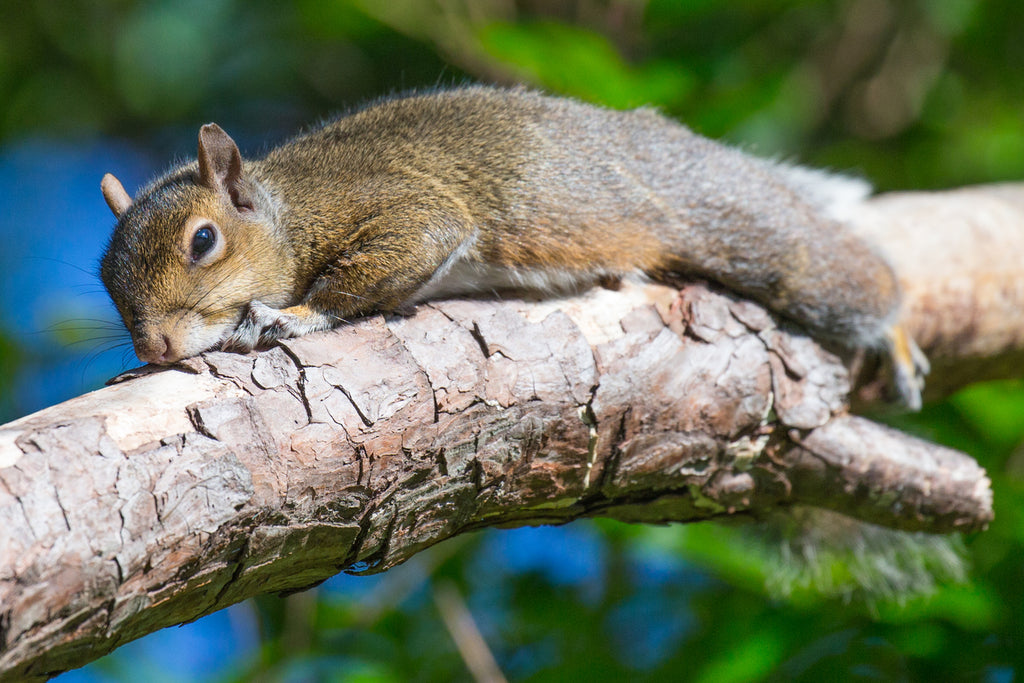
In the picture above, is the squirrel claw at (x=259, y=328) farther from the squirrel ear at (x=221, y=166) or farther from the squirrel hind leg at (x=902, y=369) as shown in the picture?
the squirrel hind leg at (x=902, y=369)

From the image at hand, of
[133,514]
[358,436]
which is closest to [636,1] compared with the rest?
→ [358,436]

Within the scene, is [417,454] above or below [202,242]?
below

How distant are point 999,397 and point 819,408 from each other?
115 centimetres

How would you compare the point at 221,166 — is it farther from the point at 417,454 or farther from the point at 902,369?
the point at 902,369

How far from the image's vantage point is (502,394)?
2.15 metres

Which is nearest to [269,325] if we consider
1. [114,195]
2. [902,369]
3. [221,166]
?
[221,166]

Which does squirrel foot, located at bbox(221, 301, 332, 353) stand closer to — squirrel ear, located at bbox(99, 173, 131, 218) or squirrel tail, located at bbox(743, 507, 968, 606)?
squirrel ear, located at bbox(99, 173, 131, 218)

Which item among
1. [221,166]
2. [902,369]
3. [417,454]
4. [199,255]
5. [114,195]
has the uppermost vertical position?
[114,195]

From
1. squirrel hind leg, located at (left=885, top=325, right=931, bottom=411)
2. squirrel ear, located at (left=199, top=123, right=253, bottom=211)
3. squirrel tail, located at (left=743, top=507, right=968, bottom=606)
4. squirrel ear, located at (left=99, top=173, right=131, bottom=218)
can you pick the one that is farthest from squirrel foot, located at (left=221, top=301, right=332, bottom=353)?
squirrel hind leg, located at (left=885, top=325, right=931, bottom=411)

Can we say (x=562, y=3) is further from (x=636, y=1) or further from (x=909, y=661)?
(x=909, y=661)

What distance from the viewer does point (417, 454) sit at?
2.02 metres

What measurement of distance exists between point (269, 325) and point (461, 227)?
23.7 inches

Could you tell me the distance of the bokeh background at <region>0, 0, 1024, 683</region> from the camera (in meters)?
2.76

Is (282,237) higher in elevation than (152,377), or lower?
higher
